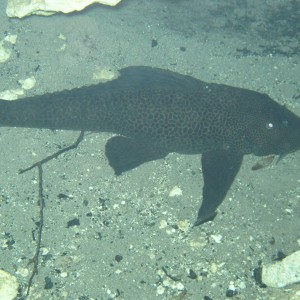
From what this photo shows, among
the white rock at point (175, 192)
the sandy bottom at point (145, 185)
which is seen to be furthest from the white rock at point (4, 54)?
the white rock at point (175, 192)

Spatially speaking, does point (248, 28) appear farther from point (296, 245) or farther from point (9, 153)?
point (9, 153)

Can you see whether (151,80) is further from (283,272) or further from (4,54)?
(283,272)

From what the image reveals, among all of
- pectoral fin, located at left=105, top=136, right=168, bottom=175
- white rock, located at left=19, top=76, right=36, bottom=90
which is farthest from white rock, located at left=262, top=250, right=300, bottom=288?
white rock, located at left=19, top=76, right=36, bottom=90

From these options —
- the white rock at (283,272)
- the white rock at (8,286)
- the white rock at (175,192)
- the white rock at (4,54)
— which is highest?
the white rock at (4,54)

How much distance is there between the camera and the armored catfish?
195 inches

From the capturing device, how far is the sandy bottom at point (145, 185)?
432 centimetres

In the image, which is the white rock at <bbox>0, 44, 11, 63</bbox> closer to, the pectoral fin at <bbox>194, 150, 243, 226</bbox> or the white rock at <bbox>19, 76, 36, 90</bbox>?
the white rock at <bbox>19, 76, 36, 90</bbox>

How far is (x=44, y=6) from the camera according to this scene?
18.9ft

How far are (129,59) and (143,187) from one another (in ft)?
8.06

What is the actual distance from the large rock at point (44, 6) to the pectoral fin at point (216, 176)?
3181mm

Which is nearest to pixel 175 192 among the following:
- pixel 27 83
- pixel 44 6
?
pixel 27 83

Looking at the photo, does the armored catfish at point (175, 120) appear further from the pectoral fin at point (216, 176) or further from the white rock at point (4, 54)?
the white rock at point (4, 54)

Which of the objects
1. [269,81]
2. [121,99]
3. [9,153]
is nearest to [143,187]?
[121,99]

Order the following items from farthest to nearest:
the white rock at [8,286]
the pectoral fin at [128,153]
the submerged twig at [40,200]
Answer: the pectoral fin at [128,153] < the submerged twig at [40,200] < the white rock at [8,286]
